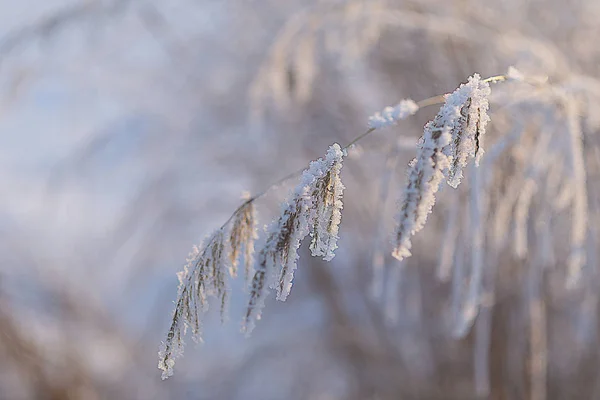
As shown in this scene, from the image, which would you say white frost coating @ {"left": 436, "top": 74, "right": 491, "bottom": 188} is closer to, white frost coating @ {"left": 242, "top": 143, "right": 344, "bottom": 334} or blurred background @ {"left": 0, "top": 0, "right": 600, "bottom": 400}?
white frost coating @ {"left": 242, "top": 143, "right": 344, "bottom": 334}

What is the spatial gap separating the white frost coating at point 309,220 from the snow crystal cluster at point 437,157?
1.7 inches

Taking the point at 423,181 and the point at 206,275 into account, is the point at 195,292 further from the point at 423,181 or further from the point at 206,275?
the point at 423,181

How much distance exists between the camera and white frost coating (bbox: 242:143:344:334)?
38 cm

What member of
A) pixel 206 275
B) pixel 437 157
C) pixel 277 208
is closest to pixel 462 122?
pixel 437 157

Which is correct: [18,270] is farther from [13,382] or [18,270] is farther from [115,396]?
[115,396]

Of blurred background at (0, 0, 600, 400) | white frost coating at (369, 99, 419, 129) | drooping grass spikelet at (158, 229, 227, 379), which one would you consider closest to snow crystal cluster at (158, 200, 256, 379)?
drooping grass spikelet at (158, 229, 227, 379)

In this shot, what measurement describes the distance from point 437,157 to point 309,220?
3.4 inches

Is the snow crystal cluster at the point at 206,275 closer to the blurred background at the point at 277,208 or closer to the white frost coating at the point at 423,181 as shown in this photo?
the white frost coating at the point at 423,181

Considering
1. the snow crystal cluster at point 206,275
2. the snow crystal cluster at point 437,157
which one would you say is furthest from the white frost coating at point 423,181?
the snow crystal cluster at point 206,275

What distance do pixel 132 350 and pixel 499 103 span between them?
1.46 metres

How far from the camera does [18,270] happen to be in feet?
5.94

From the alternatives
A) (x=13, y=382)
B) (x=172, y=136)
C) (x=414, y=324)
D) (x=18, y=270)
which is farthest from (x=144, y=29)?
(x=13, y=382)

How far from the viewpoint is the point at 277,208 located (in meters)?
1.53

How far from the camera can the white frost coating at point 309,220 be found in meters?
0.38
